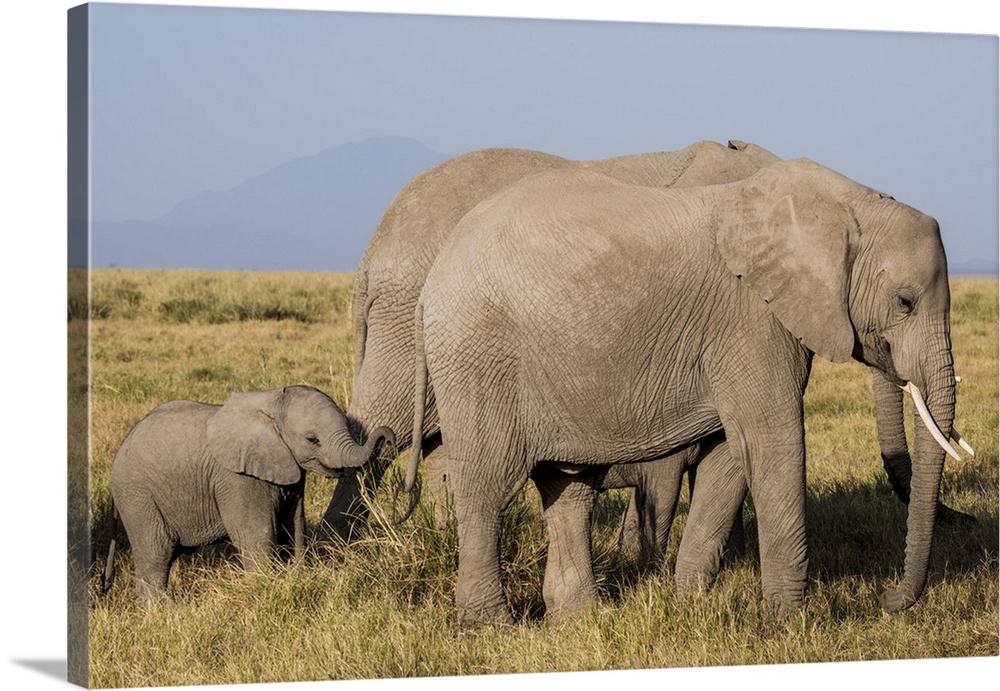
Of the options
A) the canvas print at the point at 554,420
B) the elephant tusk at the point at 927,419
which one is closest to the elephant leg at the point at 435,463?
the canvas print at the point at 554,420

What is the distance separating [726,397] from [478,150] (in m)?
1.96

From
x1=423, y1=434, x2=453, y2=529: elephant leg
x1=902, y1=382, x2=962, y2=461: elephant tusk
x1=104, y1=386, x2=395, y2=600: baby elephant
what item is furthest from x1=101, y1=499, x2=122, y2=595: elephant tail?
x1=902, y1=382, x2=962, y2=461: elephant tusk

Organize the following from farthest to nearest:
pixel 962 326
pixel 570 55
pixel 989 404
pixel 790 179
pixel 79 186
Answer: pixel 962 326 < pixel 989 404 < pixel 570 55 < pixel 790 179 < pixel 79 186

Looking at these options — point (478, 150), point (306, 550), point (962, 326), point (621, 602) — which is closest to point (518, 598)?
point (621, 602)

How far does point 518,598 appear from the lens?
23.2ft

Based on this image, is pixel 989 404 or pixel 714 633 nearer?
pixel 714 633

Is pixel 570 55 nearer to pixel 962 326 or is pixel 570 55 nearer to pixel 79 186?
pixel 79 186

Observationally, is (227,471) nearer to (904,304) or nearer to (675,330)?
(675,330)

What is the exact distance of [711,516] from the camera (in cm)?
677

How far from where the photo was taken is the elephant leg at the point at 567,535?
682 centimetres

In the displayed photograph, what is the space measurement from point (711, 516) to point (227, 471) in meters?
2.17

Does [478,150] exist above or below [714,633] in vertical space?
above

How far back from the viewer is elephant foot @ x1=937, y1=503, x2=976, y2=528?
8367 mm

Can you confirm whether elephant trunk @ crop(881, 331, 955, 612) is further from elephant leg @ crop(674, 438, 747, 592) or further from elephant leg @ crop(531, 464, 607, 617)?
elephant leg @ crop(531, 464, 607, 617)
